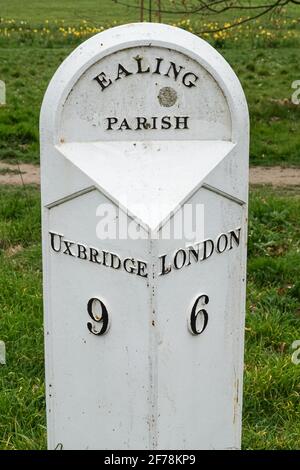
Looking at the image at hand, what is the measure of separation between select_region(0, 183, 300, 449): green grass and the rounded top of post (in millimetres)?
1505

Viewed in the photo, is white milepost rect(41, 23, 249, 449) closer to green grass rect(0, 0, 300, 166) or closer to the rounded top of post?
the rounded top of post

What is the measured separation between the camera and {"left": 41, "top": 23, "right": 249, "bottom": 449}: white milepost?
2926 mm

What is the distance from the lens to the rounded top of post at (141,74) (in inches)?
117

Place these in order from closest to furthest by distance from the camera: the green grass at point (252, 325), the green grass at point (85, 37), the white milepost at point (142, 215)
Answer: the white milepost at point (142, 215) → the green grass at point (252, 325) → the green grass at point (85, 37)

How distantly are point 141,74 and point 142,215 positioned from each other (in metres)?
0.50

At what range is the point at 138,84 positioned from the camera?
2.98 metres

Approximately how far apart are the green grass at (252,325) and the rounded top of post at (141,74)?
4.94 ft

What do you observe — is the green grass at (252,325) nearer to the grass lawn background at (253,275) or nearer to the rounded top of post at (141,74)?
the grass lawn background at (253,275)

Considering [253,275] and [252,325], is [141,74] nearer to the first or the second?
[252,325]

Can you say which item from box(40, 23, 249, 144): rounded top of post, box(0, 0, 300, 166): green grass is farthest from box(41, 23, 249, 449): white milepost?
box(0, 0, 300, 166): green grass

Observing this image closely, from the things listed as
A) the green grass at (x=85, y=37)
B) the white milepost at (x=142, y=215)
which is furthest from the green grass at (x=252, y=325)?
the green grass at (x=85, y=37)

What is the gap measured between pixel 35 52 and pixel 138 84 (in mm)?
12902
